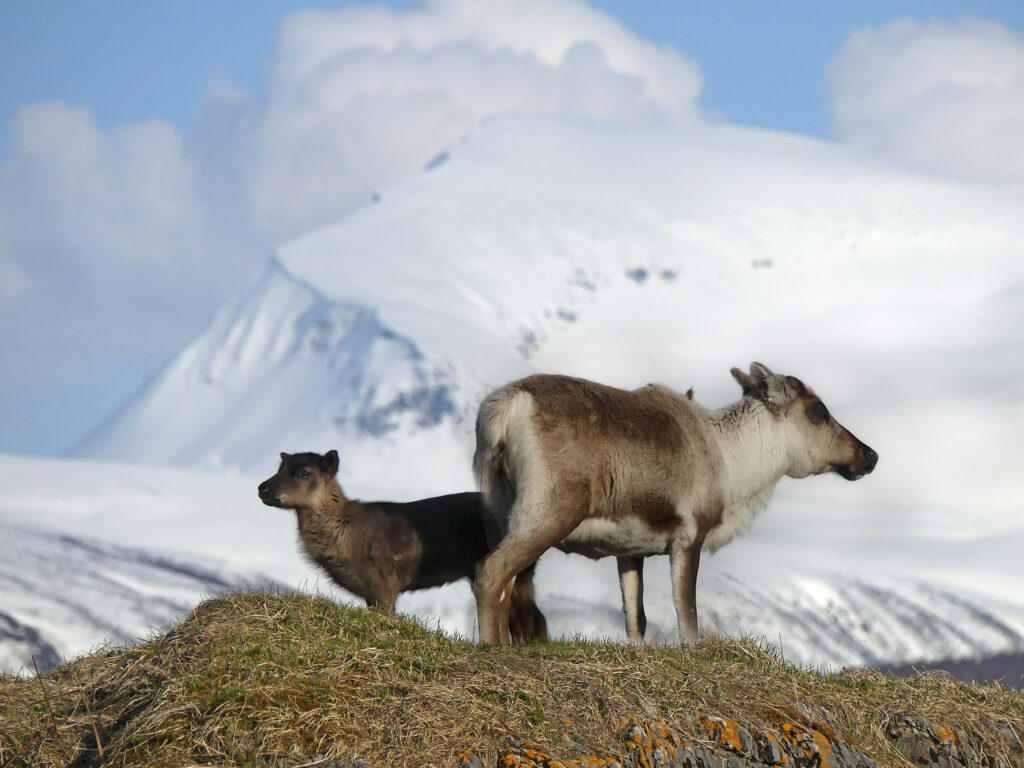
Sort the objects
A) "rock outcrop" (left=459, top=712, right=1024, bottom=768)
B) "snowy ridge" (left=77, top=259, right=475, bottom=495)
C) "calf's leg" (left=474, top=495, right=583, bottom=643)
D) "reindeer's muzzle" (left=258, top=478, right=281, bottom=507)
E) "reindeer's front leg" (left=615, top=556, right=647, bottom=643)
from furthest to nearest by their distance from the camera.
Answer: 1. "snowy ridge" (left=77, top=259, right=475, bottom=495)
2. "reindeer's muzzle" (left=258, top=478, right=281, bottom=507)
3. "reindeer's front leg" (left=615, top=556, right=647, bottom=643)
4. "calf's leg" (left=474, top=495, right=583, bottom=643)
5. "rock outcrop" (left=459, top=712, right=1024, bottom=768)

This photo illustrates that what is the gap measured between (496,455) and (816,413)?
12.8ft

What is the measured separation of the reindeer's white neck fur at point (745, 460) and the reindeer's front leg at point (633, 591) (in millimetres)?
715

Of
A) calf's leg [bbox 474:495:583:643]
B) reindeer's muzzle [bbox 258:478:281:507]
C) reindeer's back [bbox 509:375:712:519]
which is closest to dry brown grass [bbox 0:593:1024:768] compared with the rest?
calf's leg [bbox 474:495:583:643]

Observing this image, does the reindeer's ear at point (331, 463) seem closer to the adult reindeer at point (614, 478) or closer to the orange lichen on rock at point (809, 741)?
the adult reindeer at point (614, 478)

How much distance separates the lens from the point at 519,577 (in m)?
10.9

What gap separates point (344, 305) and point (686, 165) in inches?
2288

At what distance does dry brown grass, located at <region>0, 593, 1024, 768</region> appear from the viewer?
6613mm

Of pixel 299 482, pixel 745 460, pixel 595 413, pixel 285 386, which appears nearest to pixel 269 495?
pixel 299 482

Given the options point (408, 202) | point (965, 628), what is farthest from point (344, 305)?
point (965, 628)

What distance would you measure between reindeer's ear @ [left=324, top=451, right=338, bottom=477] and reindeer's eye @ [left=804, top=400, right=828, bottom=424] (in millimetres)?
4816

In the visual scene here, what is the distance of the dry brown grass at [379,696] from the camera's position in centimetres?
661

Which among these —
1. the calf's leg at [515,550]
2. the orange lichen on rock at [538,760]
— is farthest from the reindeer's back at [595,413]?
the orange lichen on rock at [538,760]

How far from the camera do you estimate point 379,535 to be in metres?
11.9

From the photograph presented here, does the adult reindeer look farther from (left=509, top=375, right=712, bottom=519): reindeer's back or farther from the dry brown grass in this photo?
the dry brown grass
